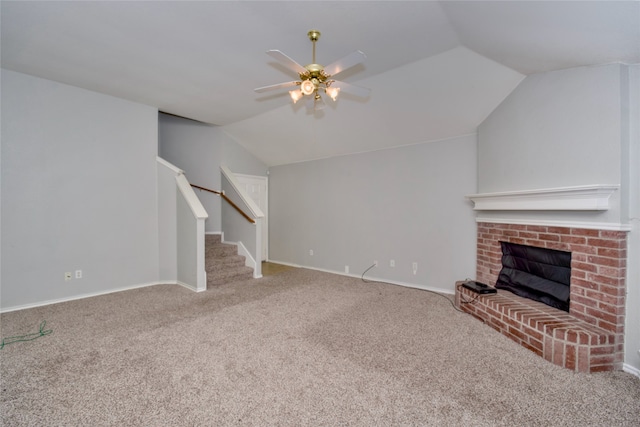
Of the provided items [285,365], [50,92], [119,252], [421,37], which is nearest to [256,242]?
[119,252]

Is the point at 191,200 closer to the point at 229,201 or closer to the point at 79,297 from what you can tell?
the point at 229,201

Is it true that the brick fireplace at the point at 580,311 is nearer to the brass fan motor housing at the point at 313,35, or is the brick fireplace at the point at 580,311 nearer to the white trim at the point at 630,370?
the white trim at the point at 630,370

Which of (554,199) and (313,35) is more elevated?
(313,35)

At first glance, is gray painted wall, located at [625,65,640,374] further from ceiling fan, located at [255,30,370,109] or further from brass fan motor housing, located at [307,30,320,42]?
brass fan motor housing, located at [307,30,320,42]

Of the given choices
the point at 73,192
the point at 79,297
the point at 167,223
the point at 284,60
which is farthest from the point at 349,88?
the point at 79,297

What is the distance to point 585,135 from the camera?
7.80ft

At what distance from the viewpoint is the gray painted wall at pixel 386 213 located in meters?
4.05

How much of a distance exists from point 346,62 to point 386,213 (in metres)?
2.91

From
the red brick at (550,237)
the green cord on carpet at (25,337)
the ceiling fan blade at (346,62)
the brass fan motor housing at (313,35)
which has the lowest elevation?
the green cord on carpet at (25,337)

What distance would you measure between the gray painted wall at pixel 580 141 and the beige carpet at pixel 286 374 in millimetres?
933

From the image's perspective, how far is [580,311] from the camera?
2402 millimetres

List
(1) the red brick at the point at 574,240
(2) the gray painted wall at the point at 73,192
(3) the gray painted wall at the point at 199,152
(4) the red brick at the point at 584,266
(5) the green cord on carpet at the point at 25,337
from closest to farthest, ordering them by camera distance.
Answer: (4) the red brick at the point at 584,266 < (1) the red brick at the point at 574,240 < (5) the green cord on carpet at the point at 25,337 < (2) the gray painted wall at the point at 73,192 < (3) the gray painted wall at the point at 199,152

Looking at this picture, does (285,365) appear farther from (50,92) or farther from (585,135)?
(50,92)

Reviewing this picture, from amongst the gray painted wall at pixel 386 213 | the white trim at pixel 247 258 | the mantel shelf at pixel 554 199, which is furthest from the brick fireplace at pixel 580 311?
the white trim at pixel 247 258
